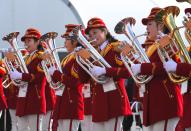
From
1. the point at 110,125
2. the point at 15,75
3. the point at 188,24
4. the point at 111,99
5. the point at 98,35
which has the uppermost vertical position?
the point at 188,24

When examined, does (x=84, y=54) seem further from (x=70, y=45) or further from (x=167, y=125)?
(x=167, y=125)

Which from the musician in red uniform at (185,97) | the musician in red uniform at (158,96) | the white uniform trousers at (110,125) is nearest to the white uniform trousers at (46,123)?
the white uniform trousers at (110,125)

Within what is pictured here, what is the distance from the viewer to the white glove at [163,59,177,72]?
23.0 ft

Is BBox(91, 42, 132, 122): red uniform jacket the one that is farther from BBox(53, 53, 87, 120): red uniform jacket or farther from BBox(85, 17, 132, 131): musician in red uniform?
BBox(53, 53, 87, 120): red uniform jacket

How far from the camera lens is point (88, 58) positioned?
8.84m

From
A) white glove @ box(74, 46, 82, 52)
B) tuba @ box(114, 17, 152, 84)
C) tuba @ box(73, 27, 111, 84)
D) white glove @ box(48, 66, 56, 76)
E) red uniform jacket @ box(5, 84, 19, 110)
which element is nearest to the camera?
tuba @ box(114, 17, 152, 84)

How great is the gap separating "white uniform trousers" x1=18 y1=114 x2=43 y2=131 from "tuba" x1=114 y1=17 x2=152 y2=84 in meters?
2.34

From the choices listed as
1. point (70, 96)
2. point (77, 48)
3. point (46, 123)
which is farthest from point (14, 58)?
point (77, 48)

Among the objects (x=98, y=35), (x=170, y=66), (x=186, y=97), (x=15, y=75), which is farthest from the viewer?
(x=15, y=75)

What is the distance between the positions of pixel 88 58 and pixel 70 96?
0.79m

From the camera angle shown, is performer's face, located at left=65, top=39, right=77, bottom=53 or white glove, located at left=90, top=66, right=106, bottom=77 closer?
white glove, located at left=90, top=66, right=106, bottom=77

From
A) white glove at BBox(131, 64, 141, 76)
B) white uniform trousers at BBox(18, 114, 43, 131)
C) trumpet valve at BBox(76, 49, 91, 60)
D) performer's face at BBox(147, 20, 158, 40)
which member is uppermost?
performer's face at BBox(147, 20, 158, 40)

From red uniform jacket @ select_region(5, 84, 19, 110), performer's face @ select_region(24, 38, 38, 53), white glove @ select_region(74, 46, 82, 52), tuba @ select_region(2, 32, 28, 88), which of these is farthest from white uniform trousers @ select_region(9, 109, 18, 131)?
white glove @ select_region(74, 46, 82, 52)

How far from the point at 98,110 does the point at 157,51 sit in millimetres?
1312
